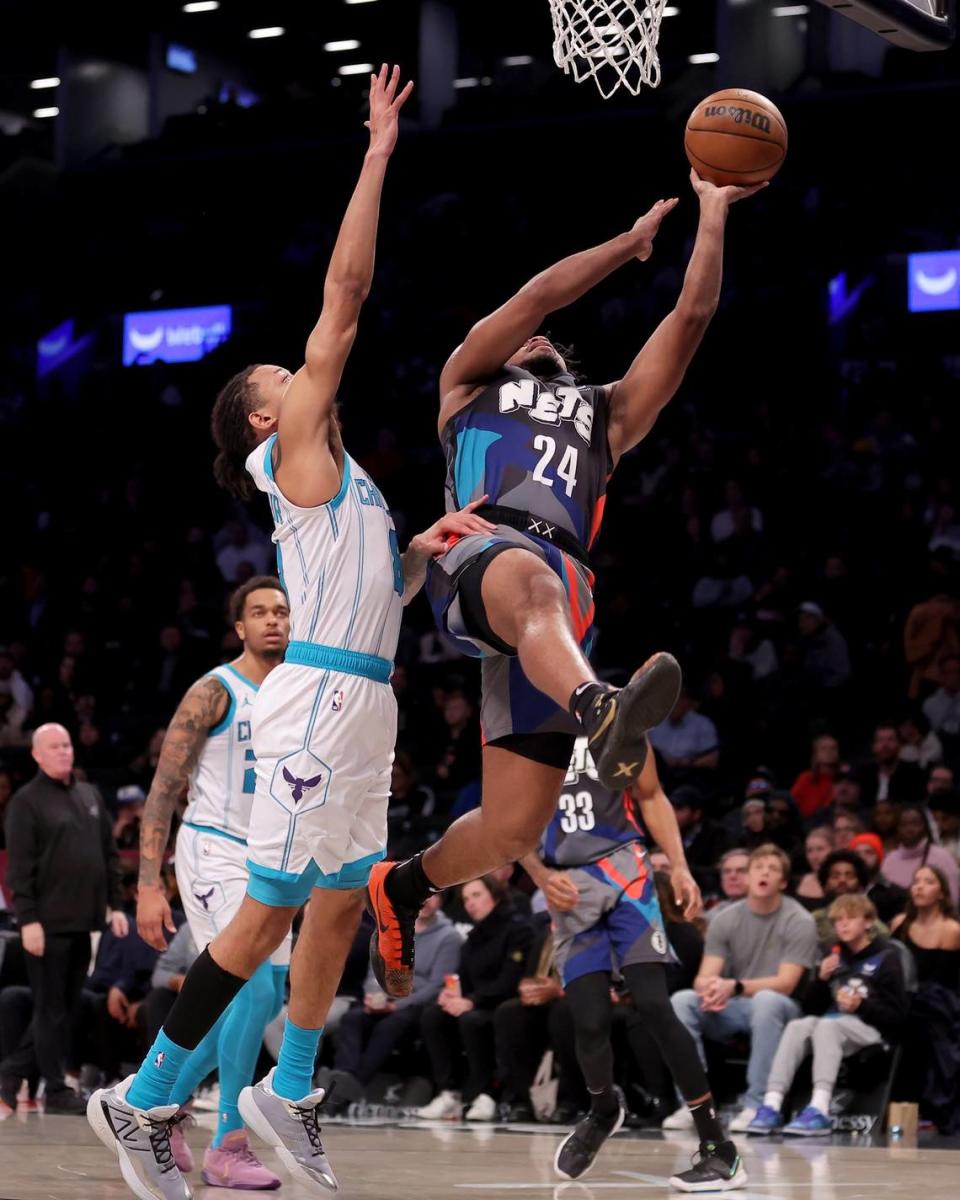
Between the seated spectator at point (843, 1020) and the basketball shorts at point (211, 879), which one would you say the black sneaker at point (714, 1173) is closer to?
the basketball shorts at point (211, 879)

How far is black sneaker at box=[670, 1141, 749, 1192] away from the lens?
21.4 ft

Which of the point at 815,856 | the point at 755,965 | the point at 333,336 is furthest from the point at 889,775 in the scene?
the point at 333,336

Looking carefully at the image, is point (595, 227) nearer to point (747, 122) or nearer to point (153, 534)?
point (153, 534)

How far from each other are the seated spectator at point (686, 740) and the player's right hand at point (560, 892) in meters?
6.28

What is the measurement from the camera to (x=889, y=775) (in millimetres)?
12719

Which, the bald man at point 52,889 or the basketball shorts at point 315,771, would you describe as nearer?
the basketball shorts at point 315,771

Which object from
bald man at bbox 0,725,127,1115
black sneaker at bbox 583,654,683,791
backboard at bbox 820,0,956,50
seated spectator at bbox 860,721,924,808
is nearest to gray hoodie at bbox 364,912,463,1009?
bald man at bbox 0,725,127,1115

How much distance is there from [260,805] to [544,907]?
6.34 metres

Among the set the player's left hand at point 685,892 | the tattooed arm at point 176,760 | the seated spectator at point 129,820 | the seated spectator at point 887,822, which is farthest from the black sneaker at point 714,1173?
the seated spectator at point 129,820

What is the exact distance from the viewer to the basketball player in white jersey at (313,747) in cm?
541

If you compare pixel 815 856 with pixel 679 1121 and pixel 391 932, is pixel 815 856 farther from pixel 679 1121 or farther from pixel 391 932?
pixel 391 932

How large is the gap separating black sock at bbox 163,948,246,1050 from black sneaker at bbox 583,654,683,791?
1.48 m

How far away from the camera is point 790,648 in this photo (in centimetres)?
1473

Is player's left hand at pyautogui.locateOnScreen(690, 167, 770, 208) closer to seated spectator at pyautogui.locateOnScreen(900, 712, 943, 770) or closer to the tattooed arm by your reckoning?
the tattooed arm
